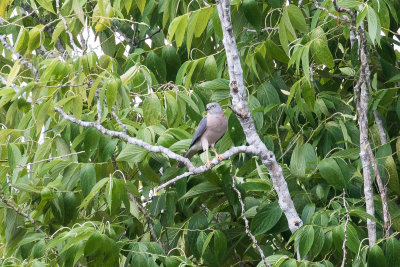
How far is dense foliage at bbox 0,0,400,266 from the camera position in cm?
397

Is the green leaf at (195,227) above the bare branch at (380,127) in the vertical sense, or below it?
below

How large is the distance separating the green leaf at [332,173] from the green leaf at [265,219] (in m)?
0.32

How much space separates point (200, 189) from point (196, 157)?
629 millimetres

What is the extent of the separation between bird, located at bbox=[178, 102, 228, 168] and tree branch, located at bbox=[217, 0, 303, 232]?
0.78 meters

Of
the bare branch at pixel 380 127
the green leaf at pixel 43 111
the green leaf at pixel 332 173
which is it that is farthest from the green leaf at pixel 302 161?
the green leaf at pixel 43 111

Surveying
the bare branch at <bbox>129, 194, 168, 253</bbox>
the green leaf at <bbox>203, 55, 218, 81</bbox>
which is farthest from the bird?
the bare branch at <bbox>129, 194, 168, 253</bbox>

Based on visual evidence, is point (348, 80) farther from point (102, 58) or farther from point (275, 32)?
point (102, 58)

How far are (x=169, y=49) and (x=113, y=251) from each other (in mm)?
1767

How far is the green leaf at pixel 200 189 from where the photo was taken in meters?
4.28

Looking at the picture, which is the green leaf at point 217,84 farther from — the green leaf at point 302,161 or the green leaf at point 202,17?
the green leaf at point 302,161

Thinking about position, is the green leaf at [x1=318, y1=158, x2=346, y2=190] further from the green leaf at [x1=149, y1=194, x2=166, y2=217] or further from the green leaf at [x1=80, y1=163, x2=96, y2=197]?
the green leaf at [x1=80, y1=163, x2=96, y2=197]

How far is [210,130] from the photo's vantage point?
15.4ft

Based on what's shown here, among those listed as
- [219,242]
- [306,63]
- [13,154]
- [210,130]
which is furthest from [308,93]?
[13,154]

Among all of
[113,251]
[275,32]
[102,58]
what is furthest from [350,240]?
[102,58]
